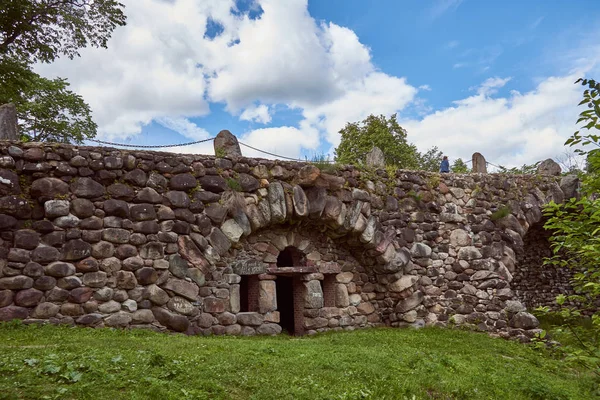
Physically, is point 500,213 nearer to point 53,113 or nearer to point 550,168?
point 550,168

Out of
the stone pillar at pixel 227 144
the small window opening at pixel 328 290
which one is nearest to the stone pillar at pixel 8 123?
the stone pillar at pixel 227 144

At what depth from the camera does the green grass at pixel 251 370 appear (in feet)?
14.2

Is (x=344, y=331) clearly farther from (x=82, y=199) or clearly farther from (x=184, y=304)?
(x=82, y=199)

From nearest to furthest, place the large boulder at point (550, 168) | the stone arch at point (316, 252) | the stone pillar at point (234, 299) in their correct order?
the stone pillar at point (234, 299)
the stone arch at point (316, 252)
the large boulder at point (550, 168)

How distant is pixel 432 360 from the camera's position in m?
7.04

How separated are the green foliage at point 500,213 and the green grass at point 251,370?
3957 millimetres

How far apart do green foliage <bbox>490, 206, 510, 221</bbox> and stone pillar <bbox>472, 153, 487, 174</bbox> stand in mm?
1343

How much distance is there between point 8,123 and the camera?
770cm

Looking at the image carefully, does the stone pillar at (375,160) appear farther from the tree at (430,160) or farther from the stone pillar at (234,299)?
the tree at (430,160)

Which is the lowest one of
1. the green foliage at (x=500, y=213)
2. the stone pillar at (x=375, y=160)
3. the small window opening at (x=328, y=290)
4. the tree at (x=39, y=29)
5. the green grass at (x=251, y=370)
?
the green grass at (x=251, y=370)

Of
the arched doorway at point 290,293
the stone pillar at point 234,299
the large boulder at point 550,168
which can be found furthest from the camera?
the large boulder at point 550,168

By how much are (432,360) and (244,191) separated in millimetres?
4230

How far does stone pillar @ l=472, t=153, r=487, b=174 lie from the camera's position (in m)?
12.6

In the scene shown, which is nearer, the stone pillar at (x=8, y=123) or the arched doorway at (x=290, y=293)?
the stone pillar at (x=8, y=123)
